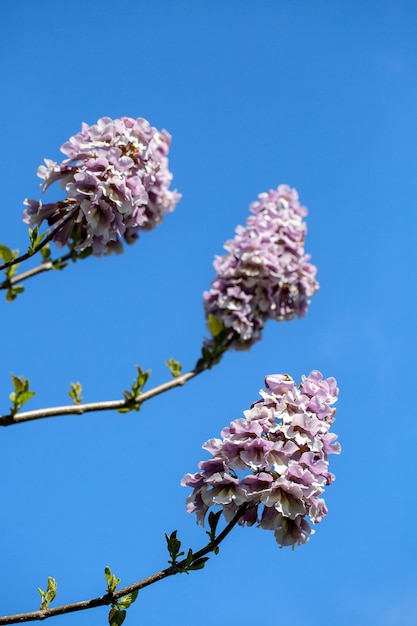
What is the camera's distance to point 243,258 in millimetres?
7133

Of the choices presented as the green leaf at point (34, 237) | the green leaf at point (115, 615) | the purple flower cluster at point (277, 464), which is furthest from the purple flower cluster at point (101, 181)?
the green leaf at point (115, 615)

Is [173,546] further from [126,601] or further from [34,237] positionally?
[34,237]

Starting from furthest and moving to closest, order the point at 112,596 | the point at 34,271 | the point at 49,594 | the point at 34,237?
the point at 34,271, the point at 34,237, the point at 49,594, the point at 112,596

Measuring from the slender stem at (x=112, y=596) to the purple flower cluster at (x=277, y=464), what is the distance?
0.43 feet

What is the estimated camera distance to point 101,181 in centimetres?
535

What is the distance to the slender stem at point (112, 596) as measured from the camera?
13.0 ft

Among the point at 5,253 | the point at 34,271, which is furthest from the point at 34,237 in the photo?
the point at 34,271

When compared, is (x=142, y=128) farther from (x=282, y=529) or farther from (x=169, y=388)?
(x=282, y=529)

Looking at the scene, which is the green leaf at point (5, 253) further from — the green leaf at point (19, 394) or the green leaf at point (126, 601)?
the green leaf at point (126, 601)

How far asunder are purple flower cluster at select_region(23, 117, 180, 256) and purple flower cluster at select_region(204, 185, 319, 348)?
4.87 ft

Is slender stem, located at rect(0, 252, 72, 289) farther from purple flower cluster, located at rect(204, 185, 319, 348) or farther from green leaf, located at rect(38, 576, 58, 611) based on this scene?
green leaf, located at rect(38, 576, 58, 611)

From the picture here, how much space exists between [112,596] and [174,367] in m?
1.91

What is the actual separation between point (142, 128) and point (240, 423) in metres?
2.84

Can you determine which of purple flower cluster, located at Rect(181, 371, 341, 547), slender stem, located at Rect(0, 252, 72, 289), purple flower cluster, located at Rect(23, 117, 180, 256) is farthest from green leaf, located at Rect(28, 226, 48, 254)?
purple flower cluster, located at Rect(181, 371, 341, 547)
